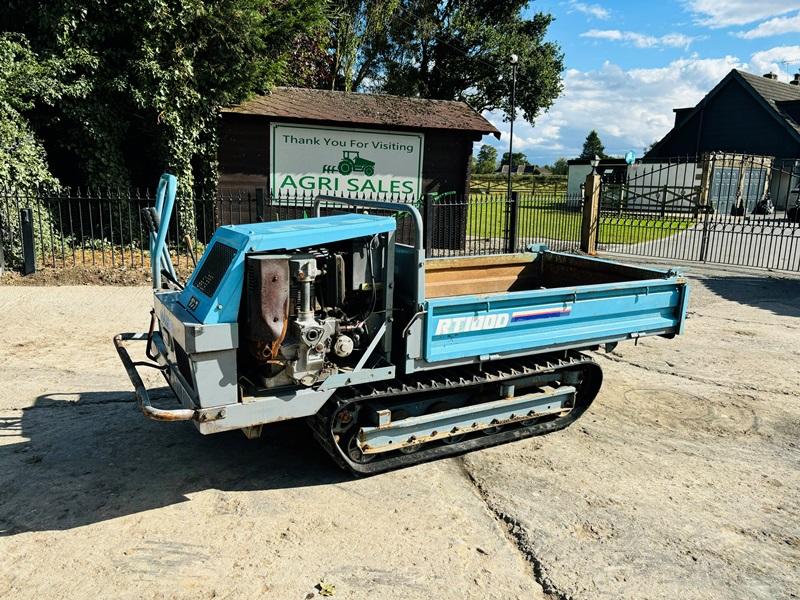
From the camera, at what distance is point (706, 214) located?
54.4 feet

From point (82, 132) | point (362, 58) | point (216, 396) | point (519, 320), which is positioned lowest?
point (216, 396)

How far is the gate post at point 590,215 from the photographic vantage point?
16.5 meters

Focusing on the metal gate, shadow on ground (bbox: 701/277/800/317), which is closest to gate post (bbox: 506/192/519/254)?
shadow on ground (bbox: 701/277/800/317)

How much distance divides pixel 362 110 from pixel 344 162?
1.46 meters

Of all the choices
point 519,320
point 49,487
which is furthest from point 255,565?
point 519,320

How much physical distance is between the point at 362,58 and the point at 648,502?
31757mm

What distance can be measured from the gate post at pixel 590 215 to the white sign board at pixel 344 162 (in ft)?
15.2

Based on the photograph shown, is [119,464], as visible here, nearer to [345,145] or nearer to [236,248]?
[236,248]

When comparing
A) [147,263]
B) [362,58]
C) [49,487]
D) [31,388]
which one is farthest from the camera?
[362,58]

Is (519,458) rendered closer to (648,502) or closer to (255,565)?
(648,502)

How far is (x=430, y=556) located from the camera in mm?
3625

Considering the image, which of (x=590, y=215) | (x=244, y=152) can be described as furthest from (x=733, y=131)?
(x=244, y=152)

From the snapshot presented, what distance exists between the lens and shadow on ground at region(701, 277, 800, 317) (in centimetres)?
1081

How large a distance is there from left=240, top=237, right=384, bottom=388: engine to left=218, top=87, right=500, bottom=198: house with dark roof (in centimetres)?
971
